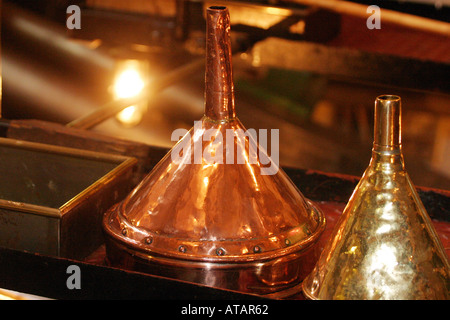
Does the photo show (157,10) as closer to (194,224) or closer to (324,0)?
(324,0)

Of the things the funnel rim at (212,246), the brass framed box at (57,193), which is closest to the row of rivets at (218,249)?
the funnel rim at (212,246)

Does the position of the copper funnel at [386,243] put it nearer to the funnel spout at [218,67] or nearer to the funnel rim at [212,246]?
the funnel rim at [212,246]

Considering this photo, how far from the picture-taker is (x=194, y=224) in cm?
92

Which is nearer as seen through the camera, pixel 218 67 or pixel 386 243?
pixel 386 243

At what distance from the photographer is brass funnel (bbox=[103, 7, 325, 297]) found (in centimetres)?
90

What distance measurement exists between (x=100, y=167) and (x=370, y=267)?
0.60 meters

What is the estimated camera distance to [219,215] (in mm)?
924

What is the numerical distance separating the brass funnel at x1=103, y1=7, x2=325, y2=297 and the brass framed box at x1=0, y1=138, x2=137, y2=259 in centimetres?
7

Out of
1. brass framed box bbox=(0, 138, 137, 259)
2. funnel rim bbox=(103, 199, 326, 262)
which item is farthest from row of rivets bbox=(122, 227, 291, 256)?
brass framed box bbox=(0, 138, 137, 259)

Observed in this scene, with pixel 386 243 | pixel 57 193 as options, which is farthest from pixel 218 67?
pixel 57 193

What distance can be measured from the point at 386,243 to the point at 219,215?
0.23 m

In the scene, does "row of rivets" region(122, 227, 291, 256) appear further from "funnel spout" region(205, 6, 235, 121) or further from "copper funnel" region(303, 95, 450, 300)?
"funnel spout" region(205, 6, 235, 121)

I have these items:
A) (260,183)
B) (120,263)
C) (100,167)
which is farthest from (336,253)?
(100,167)

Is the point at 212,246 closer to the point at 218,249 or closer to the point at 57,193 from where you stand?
the point at 218,249
